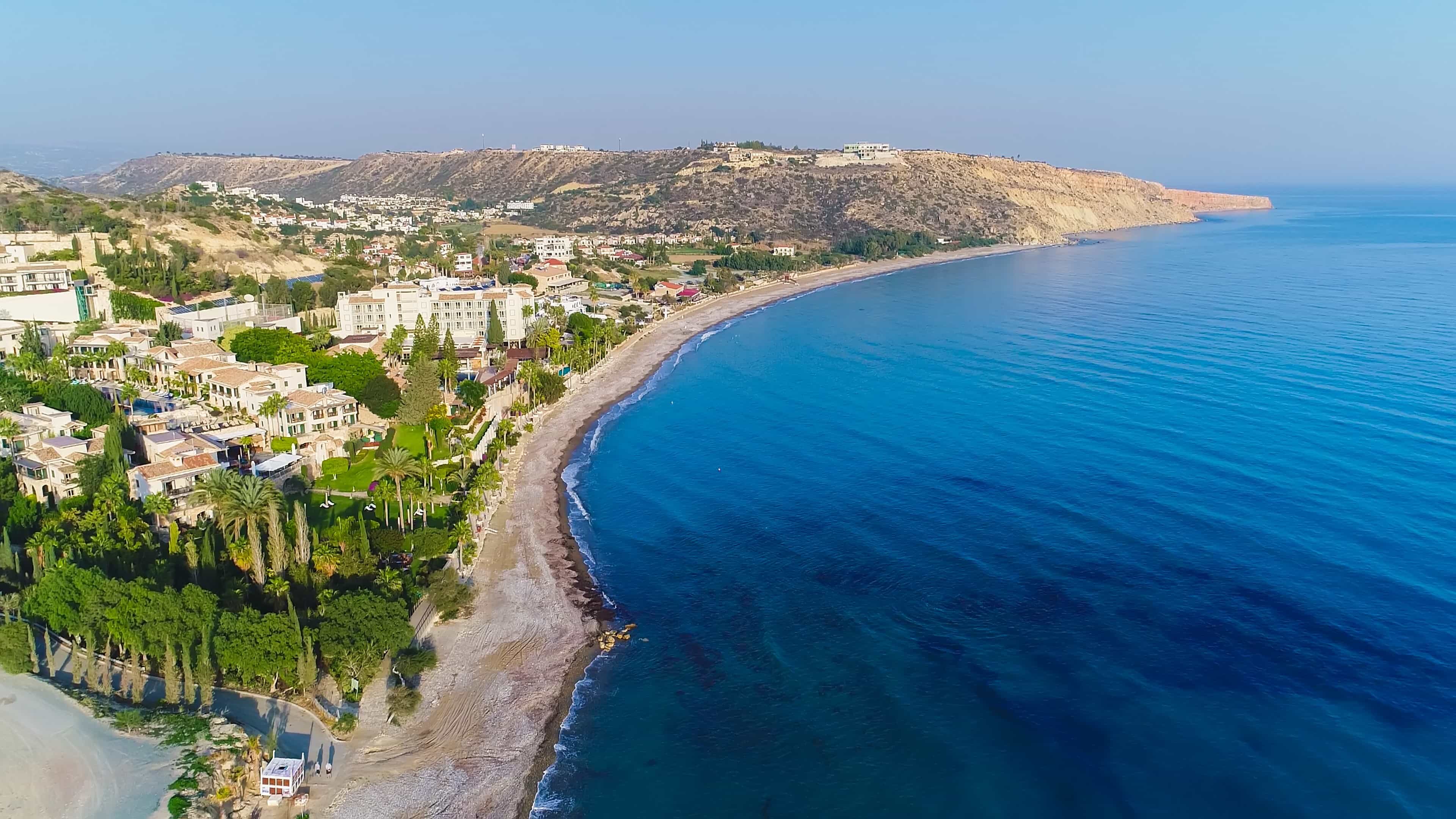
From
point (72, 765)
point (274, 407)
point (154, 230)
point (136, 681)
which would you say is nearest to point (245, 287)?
point (154, 230)

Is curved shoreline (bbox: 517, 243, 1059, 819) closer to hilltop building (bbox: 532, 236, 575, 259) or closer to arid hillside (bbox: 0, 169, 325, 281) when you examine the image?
hilltop building (bbox: 532, 236, 575, 259)

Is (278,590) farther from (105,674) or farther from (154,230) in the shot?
(154,230)

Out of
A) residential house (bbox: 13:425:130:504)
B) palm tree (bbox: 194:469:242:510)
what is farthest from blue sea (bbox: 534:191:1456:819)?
A: residential house (bbox: 13:425:130:504)

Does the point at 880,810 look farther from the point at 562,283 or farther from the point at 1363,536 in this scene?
the point at 562,283

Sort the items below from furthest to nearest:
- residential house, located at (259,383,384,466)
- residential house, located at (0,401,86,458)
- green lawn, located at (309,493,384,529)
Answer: residential house, located at (259,383,384,466) → residential house, located at (0,401,86,458) → green lawn, located at (309,493,384,529)

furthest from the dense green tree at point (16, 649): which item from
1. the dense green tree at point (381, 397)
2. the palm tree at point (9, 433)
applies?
the dense green tree at point (381, 397)

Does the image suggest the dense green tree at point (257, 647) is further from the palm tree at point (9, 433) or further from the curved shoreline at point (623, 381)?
the palm tree at point (9, 433)

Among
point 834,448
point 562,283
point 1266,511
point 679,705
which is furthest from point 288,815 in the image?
point 562,283
